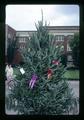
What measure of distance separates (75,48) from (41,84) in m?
0.51

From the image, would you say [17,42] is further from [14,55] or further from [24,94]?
[24,94]

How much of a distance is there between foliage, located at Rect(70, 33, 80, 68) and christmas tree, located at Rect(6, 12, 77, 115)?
135 mm

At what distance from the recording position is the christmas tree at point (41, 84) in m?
2.48

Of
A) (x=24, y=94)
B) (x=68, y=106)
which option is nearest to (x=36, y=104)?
(x=24, y=94)

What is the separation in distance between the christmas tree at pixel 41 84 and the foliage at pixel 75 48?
0.44 ft

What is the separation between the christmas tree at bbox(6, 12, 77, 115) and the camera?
2.48m

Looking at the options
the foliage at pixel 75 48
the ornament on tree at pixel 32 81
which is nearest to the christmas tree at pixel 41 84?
the ornament on tree at pixel 32 81

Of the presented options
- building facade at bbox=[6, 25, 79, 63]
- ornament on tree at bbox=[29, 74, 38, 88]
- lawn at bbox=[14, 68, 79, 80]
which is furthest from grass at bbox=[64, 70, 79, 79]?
ornament on tree at bbox=[29, 74, 38, 88]

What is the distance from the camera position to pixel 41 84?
2490 mm

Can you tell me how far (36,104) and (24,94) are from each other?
16 centimetres

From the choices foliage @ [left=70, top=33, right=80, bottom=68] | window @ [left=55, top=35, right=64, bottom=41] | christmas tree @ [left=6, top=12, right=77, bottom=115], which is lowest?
christmas tree @ [left=6, top=12, right=77, bottom=115]

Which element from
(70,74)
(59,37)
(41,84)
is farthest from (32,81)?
(59,37)

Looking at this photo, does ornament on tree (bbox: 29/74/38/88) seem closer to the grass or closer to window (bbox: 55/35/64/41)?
the grass

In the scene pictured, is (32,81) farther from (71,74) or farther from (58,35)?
(58,35)
